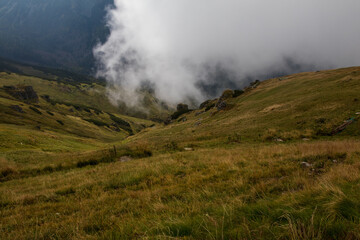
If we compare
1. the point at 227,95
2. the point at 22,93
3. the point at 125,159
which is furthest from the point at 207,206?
the point at 22,93

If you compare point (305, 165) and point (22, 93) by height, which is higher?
point (22, 93)

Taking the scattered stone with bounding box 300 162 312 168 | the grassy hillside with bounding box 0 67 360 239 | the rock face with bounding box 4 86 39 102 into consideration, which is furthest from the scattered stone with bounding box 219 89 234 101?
the rock face with bounding box 4 86 39 102

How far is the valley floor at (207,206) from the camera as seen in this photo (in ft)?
8.93

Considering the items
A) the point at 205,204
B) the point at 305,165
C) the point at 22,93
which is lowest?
the point at 305,165

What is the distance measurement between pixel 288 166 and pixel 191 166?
4.76 meters

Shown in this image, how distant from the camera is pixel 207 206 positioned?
13.8ft

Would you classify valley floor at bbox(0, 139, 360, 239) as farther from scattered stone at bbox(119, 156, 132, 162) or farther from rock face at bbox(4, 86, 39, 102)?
rock face at bbox(4, 86, 39, 102)

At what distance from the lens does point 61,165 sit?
14.5 meters

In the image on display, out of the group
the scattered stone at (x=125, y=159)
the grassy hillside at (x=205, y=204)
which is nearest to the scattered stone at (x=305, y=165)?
the grassy hillside at (x=205, y=204)

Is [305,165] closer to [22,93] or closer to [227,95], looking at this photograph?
[227,95]

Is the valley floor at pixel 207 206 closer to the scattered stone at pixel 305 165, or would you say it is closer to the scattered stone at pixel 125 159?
the scattered stone at pixel 305 165

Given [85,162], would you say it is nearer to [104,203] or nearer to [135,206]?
[104,203]

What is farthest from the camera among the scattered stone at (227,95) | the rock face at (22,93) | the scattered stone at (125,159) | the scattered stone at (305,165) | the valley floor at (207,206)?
the rock face at (22,93)

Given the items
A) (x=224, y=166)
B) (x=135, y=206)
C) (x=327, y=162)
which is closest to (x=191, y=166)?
(x=224, y=166)
